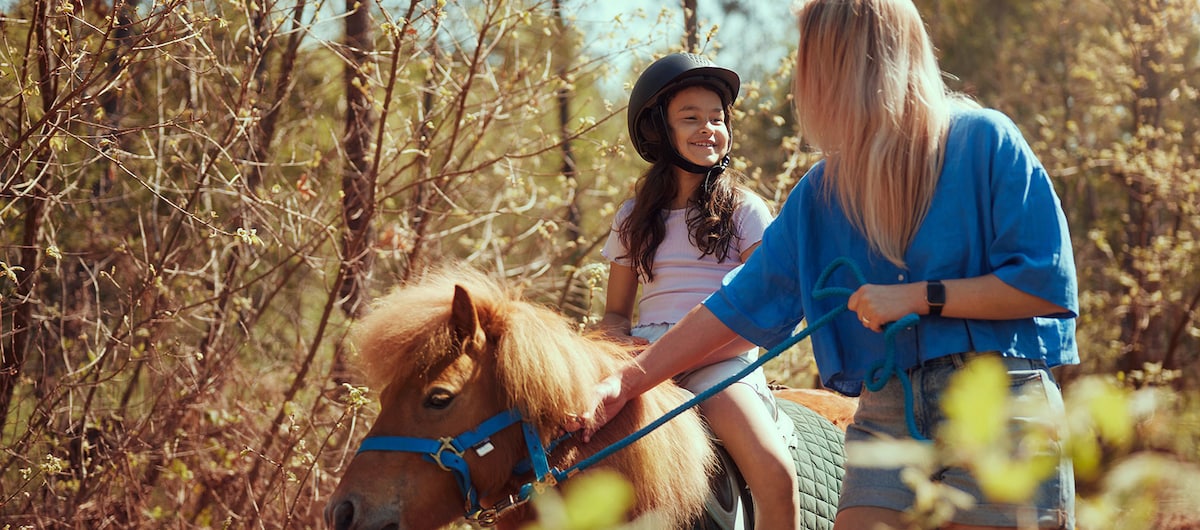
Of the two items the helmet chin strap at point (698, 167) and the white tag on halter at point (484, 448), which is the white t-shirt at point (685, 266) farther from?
the white tag on halter at point (484, 448)

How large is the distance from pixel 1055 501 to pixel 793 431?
4.28ft

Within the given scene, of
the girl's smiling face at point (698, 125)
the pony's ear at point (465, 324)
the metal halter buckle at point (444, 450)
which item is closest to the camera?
the metal halter buckle at point (444, 450)

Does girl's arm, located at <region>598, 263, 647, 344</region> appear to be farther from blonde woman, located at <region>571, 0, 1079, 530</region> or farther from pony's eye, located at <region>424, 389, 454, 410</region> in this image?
blonde woman, located at <region>571, 0, 1079, 530</region>

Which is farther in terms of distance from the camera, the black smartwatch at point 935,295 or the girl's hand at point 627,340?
the girl's hand at point 627,340

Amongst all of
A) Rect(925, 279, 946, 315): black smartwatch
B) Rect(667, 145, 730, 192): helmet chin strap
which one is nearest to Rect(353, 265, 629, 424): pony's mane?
Rect(925, 279, 946, 315): black smartwatch

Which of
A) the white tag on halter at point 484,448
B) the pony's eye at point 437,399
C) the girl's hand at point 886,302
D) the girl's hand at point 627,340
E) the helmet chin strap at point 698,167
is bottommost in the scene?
the white tag on halter at point 484,448

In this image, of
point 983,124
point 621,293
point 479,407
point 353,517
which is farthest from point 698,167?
point 353,517

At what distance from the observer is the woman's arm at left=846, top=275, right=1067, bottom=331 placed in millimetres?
2049

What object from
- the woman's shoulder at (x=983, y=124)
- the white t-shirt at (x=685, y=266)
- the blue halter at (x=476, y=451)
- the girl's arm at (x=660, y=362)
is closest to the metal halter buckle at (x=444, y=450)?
the blue halter at (x=476, y=451)

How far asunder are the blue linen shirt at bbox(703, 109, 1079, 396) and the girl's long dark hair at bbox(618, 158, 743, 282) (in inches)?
41.7

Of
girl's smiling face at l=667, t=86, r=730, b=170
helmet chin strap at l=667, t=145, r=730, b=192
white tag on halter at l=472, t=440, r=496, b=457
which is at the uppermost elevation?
girl's smiling face at l=667, t=86, r=730, b=170

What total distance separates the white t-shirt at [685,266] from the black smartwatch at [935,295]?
137 centimetres

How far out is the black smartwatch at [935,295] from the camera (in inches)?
82.4

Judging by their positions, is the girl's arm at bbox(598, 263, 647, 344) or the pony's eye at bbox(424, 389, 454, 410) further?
the girl's arm at bbox(598, 263, 647, 344)
